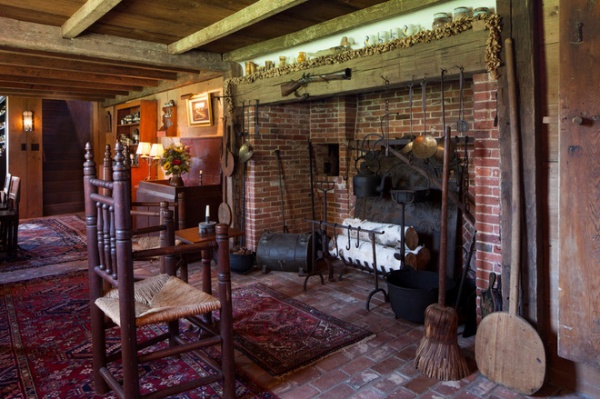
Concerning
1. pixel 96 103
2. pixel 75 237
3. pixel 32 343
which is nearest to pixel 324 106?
pixel 32 343

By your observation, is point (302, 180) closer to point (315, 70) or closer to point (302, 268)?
point (302, 268)

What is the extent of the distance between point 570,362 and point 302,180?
3.58 meters

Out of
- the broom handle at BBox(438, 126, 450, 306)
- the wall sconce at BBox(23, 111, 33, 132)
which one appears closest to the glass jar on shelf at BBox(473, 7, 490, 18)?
the broom handle at BBox(438, 126, 450, 306)

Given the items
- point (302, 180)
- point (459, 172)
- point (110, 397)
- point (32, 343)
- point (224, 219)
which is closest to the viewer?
point (110, 397)

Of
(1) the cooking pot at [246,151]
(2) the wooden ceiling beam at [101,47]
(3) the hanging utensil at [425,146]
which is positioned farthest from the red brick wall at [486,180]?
(2) the wooden ceiling beam at [101,47]

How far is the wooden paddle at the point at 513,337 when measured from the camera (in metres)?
2.41

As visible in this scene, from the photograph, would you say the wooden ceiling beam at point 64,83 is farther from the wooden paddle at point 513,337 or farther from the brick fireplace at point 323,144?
the wooden paddle at point 513,337

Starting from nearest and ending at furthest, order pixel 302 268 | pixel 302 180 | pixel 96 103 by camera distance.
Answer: pixel 302 268 → pixel 302 180 → pixel 96 103

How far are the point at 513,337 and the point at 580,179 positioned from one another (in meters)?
0.94

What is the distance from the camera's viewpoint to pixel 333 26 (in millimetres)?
3885

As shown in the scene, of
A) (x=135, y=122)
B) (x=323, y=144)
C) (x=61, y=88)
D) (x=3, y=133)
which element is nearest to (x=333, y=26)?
Result: (x=323, y=144)

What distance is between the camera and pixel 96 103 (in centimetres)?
891

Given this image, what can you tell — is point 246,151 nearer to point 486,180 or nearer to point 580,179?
point 486,180

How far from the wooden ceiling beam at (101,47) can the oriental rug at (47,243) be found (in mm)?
2492
